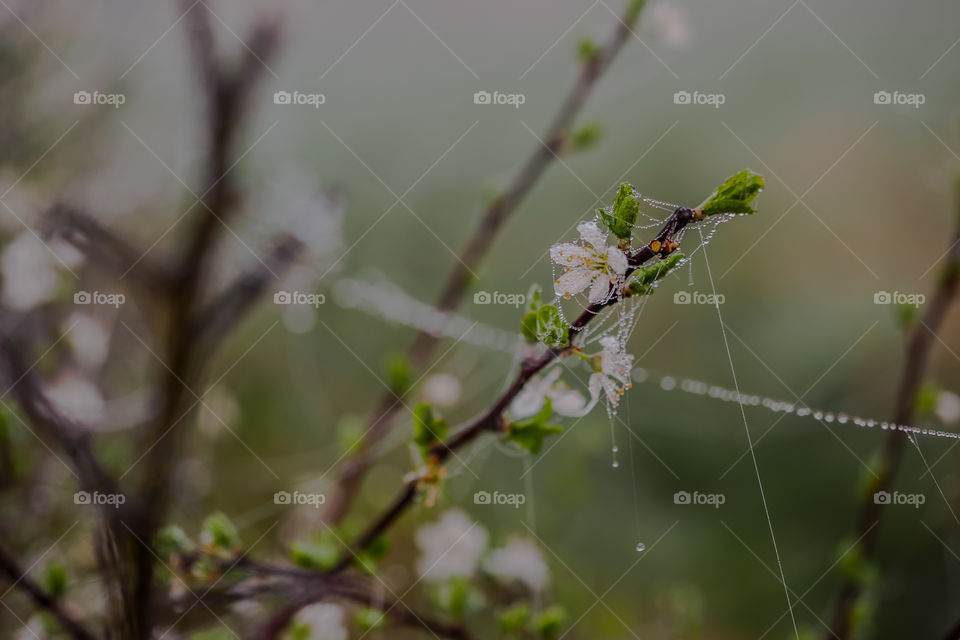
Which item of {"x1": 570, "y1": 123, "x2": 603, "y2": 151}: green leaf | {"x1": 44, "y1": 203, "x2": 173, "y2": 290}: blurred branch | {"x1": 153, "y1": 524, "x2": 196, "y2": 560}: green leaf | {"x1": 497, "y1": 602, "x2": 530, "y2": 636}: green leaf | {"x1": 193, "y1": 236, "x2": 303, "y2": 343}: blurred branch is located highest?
{"x1": 570, "y1": 123, "x2": 603, "y2": 151}: green leaf

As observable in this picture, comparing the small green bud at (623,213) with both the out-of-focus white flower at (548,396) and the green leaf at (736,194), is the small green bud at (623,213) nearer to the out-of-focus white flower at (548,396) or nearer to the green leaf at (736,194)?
the green leaf at (736,194)

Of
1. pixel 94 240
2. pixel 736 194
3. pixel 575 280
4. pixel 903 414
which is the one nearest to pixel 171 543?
pixel 94 240

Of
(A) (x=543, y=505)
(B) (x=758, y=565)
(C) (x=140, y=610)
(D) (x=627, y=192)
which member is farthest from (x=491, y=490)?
(D) (x=627, y=192)

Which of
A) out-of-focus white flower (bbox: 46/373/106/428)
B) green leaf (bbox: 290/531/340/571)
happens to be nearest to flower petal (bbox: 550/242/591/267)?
green leaf (bbox: 290/531/340/571)

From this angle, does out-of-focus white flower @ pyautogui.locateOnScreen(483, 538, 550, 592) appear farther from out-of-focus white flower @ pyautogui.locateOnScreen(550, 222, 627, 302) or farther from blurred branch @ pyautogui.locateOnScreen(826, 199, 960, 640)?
out-of-focus white flower @ pyautogui.locateOnScreen(550, 222, 627, 302)

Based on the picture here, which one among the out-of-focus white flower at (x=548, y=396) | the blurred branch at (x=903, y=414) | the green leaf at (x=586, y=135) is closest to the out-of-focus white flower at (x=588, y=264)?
the out-of-focus white flower at (x=548, y=396)

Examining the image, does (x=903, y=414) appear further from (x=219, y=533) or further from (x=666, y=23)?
(x=219, y=533)
